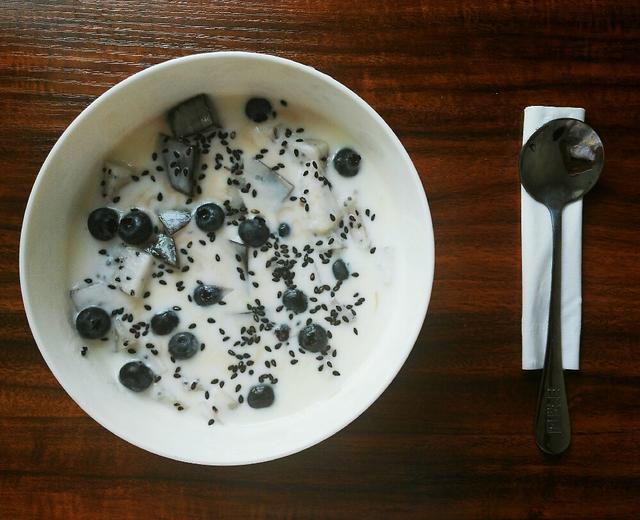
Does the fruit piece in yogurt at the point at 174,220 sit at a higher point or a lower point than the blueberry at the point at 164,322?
higher

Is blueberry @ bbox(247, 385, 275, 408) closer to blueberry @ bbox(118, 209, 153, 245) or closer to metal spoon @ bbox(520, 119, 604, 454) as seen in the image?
blueberry @ bbox(118, 209, 153, 245)

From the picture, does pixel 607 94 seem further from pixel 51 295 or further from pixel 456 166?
pixel 51 295

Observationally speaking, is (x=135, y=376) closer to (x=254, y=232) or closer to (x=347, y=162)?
(x=254, y=232)

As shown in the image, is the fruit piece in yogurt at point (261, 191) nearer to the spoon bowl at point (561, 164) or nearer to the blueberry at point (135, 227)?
the blueberry at point (135, 227)

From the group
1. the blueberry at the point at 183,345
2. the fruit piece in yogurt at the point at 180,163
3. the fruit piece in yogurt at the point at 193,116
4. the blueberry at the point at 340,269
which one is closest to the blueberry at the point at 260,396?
the blueberry at the point at 183,345

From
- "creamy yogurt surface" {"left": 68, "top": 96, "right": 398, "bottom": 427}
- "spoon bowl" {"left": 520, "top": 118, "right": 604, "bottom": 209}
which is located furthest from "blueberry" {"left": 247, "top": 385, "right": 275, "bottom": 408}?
"spoon bowl" {"left": 520, "top": 118, "right": 604, "bottom": 209}
